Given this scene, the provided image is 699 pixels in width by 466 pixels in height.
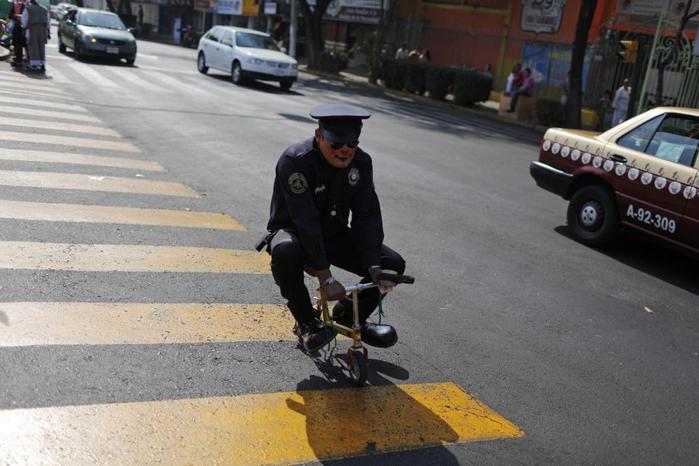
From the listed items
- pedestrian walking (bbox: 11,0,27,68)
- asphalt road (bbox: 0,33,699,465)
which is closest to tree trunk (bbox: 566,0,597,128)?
asphalt road (bbox: 0,33,699,465)

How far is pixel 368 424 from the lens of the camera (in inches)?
144

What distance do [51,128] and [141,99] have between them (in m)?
5.37

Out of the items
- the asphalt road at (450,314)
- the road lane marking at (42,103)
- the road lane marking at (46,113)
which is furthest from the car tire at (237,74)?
the asphalt road at (450,314)

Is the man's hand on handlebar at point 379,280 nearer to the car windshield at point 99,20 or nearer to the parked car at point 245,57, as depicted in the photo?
the parked car at point 245,57

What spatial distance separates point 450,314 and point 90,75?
16340 millimetres

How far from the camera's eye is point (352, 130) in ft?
12.6

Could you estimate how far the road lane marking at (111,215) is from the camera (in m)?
6.32

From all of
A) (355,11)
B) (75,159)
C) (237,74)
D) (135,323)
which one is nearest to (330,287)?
(135,323)

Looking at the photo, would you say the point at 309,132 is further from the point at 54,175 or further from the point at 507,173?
the point at 54,175

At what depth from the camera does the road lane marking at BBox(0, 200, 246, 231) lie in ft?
20.7

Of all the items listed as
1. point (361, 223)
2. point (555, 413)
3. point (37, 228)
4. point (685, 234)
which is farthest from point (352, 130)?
point (685, 234)

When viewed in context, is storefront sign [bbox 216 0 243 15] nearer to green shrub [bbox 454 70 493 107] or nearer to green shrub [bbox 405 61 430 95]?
green shrub [bbox 405 61 430 95]

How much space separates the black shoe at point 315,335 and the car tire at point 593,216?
4.80m

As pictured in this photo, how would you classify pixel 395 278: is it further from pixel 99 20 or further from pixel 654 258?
pixel 99 20
